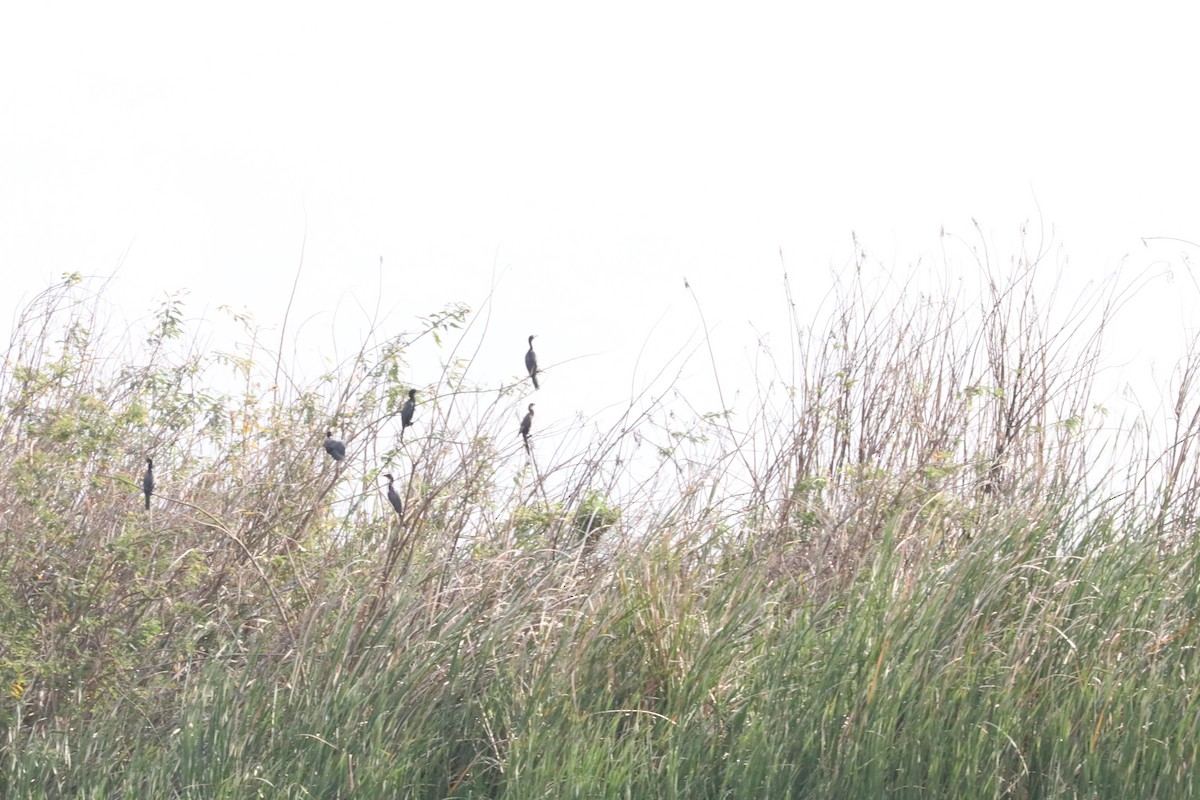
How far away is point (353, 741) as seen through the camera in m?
5.27

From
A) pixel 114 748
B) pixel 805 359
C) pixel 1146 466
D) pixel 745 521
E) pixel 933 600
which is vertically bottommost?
pixel 114 748

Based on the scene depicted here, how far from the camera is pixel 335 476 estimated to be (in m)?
7.04

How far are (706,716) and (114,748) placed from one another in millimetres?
2625

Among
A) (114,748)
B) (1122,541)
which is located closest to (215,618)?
(114,748)

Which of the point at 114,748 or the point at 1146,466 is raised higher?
the point at 1146,466

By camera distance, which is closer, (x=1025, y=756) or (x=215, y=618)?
(x=1025, y=756)

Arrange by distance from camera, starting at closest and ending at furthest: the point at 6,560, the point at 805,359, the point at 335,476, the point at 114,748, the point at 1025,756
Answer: the point at 1025,756 → the point at 114,748 → the point at 6,560 → the point at 335,476 → the point at 805,359

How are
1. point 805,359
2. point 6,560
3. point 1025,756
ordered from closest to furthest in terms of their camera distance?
point 1025,756 → point 6,560 → point 805,359

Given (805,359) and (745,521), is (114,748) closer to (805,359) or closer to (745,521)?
(745,521)

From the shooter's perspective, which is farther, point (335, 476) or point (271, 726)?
point (335, 476)

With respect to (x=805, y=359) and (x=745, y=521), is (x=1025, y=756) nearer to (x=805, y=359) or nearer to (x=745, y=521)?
(x=745, y=521)

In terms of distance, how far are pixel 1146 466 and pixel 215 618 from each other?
16.5 feet

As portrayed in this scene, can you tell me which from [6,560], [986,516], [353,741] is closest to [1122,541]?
[986,516]

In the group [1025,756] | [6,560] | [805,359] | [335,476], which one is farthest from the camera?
[805,359]
